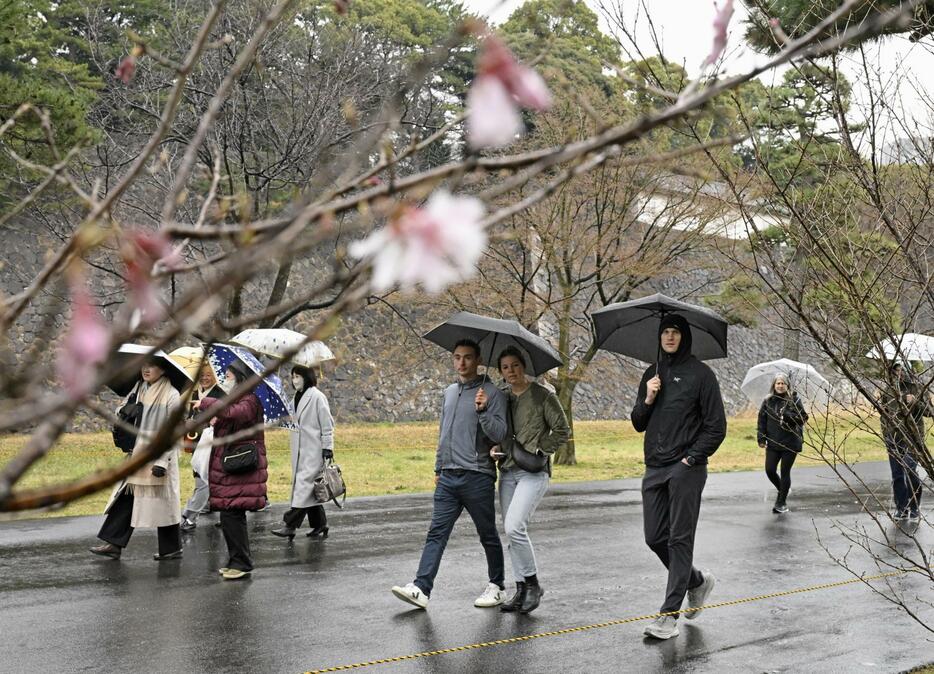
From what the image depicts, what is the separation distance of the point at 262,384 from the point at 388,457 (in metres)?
13.3

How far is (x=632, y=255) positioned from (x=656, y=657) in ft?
47.2

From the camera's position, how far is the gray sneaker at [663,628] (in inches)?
276

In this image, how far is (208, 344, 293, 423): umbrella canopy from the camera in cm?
881

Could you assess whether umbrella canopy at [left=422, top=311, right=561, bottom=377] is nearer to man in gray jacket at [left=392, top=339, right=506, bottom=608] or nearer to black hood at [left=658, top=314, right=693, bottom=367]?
man in gray jacket at [left=392, top=339, right=506, bottom=608]

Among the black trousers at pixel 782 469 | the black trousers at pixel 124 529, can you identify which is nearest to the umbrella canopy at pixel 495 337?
the black trousers at pixel 124 529

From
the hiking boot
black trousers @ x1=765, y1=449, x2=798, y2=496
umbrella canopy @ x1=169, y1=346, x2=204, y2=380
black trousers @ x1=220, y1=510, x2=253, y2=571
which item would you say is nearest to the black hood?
black trousers @ x1=220, y1=510, x2=253, y2=571

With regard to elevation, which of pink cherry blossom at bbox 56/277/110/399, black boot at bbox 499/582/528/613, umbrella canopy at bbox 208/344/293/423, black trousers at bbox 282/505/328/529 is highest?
umbrella canopy at bbox 208/344/293/423

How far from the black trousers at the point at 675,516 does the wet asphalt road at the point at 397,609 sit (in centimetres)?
41

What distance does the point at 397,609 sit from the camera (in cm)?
782

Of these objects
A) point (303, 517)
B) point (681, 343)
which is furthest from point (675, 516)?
point (303, 517)

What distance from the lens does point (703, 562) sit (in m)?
10.3

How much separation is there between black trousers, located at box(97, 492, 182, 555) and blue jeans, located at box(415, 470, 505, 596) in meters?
2.91

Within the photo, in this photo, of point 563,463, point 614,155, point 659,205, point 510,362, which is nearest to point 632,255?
point 659,205

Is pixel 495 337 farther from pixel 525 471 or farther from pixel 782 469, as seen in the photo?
pixel 782 469
